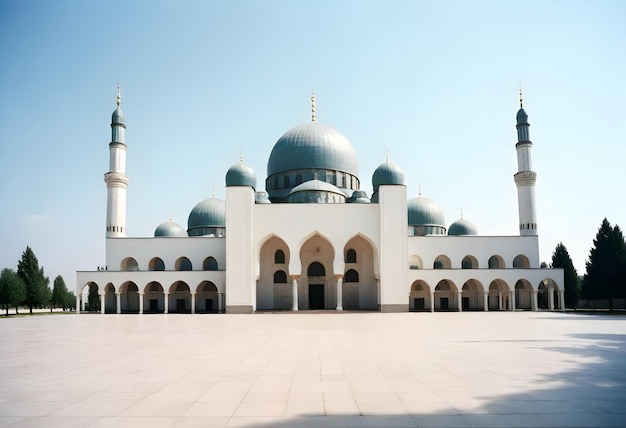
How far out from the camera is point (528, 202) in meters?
36.5

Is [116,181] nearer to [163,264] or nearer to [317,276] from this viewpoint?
[163,264]

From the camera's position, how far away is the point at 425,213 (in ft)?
140

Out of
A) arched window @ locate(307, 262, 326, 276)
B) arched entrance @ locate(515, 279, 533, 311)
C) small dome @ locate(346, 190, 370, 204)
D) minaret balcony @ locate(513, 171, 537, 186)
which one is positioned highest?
minaret balcony @ locate(513, 171, 537, 186)

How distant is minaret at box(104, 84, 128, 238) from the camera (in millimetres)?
35344

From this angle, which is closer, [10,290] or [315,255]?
[315,255]

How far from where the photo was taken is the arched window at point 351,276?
35250mm

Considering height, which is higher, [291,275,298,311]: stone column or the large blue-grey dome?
the large blue-grey dome

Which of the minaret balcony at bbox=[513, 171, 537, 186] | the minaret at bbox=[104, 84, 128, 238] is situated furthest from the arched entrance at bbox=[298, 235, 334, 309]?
the minaret balcony at bbox=[513, 171, 537, 186]

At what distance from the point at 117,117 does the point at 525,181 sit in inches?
1156

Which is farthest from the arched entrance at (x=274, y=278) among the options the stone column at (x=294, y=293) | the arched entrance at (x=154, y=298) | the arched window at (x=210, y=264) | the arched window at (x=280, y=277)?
the arched entrance at (x=154, y=298)

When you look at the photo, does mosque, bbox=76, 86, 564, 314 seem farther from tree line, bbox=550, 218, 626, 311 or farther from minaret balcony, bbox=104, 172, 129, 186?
tree line, bbox=550, 218, 626, 311

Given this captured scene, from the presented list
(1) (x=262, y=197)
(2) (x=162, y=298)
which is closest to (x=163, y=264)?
(2) (x=162, y=298)

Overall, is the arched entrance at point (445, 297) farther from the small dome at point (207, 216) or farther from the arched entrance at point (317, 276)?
the small dome at point (207, 216)

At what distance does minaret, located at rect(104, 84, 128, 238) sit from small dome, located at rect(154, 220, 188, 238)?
6298 mm
